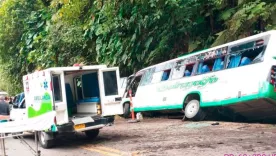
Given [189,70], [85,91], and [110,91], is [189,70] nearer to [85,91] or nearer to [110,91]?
[110,91]

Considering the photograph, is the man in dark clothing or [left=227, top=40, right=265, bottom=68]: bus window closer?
[left=227, top=40, right=265, bottom=68]: bus window

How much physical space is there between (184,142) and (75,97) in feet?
13.9

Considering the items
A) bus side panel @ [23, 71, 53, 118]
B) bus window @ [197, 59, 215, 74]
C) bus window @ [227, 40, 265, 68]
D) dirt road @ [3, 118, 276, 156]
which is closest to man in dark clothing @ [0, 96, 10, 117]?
bus side panel @ [23, 71, 53, 118]

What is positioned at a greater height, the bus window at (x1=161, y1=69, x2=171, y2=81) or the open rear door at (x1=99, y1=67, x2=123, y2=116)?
the bus window at (x1=161, y1=69, x2=171, y2=81)

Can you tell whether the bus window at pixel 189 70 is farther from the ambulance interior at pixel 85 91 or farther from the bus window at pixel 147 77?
the ambulance interior at pixel 85 91

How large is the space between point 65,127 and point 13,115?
→ 471 cm

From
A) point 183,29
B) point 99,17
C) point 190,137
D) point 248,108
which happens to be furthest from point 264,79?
point 99,17

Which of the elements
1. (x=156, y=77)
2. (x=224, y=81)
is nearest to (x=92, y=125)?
(x=224, y=81)

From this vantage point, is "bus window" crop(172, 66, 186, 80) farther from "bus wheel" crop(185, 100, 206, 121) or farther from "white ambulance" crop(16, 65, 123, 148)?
"white ambulance" crop(16, 65, 123, 148)

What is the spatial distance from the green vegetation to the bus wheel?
271 centimetres

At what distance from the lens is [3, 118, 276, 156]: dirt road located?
265 inches

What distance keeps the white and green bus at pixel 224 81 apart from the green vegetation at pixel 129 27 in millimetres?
1941

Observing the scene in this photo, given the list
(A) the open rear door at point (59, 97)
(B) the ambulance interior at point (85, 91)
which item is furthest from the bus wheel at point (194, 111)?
(A) the open rear door at point (59, 97)

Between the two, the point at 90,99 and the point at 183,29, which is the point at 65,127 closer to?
the point at 90,99
